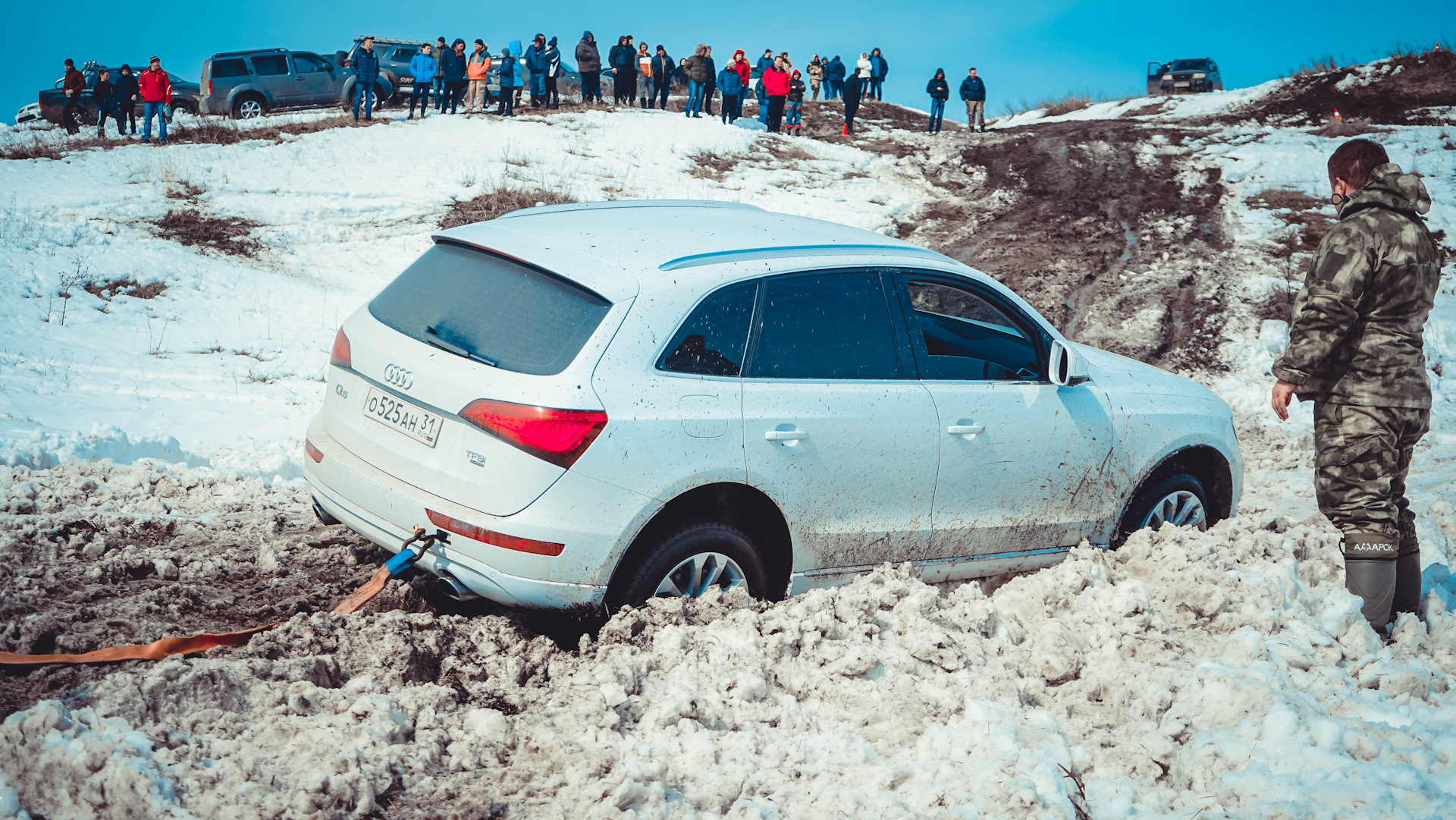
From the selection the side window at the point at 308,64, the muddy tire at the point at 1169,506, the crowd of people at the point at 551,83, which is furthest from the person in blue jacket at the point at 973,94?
the muddy tire at the point at 1169,506

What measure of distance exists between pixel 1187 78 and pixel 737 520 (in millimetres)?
38046

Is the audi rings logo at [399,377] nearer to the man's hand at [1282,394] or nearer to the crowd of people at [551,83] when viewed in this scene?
the man's hand at [1282,394]

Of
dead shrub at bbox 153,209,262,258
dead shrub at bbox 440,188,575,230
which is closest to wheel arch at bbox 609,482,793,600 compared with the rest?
dead shrub at bbox 153,209,262,258

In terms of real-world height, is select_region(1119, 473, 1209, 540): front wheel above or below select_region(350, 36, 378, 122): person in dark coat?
below

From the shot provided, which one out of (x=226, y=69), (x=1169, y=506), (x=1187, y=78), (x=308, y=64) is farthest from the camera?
(x=1187, y=78)

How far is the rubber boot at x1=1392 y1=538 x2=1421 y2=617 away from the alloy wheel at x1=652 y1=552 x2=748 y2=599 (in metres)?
3.04

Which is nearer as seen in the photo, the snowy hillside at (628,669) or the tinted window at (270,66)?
the snowy hillside at (628,669)

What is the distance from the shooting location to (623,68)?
23578 millimetres

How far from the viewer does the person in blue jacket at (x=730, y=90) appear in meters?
22.8

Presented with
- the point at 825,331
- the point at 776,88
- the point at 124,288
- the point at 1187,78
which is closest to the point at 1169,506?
the point at 825,331

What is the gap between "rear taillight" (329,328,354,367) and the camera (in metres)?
4.03

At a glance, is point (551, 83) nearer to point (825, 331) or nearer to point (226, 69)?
point (226, 69)

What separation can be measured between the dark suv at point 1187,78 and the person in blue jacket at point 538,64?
→ 76.8 ft

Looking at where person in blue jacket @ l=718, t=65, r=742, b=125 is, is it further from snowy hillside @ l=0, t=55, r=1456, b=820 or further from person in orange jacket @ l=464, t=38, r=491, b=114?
snowy hillside @ l=0, t=55, r=1456, b=820
